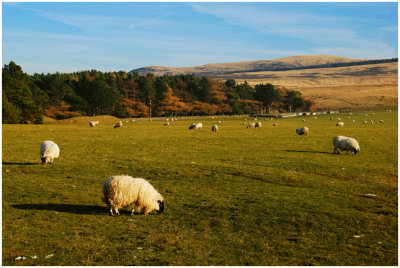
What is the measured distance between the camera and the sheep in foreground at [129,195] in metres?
13.4

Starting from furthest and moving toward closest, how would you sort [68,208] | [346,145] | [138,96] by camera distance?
[138,96] < [346,145] < [68,208]

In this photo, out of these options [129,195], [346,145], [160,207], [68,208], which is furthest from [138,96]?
[129,195]

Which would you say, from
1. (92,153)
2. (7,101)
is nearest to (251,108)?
(7,101)

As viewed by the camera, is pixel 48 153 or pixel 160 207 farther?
pixel 48 153

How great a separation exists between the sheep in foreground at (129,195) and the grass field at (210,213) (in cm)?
45

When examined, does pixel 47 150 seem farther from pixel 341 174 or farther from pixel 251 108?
pixel 251 108

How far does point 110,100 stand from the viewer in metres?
109

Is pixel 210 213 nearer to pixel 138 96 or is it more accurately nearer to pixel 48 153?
pixel 48 153

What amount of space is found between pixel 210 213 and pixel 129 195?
10.4 feet

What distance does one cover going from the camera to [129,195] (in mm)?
13523

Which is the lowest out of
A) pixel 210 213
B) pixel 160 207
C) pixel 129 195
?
pixel 210 213

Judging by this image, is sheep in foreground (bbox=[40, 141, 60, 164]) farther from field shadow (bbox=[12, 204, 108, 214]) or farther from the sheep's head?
the sheep's head

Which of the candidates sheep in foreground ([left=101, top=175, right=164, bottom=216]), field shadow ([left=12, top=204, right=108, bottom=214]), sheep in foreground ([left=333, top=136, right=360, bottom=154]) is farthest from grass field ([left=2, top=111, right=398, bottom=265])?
sheep in foreground ([left=333, top=136, right=360, bottom=154])

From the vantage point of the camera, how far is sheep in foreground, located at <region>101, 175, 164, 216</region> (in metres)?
13.4
